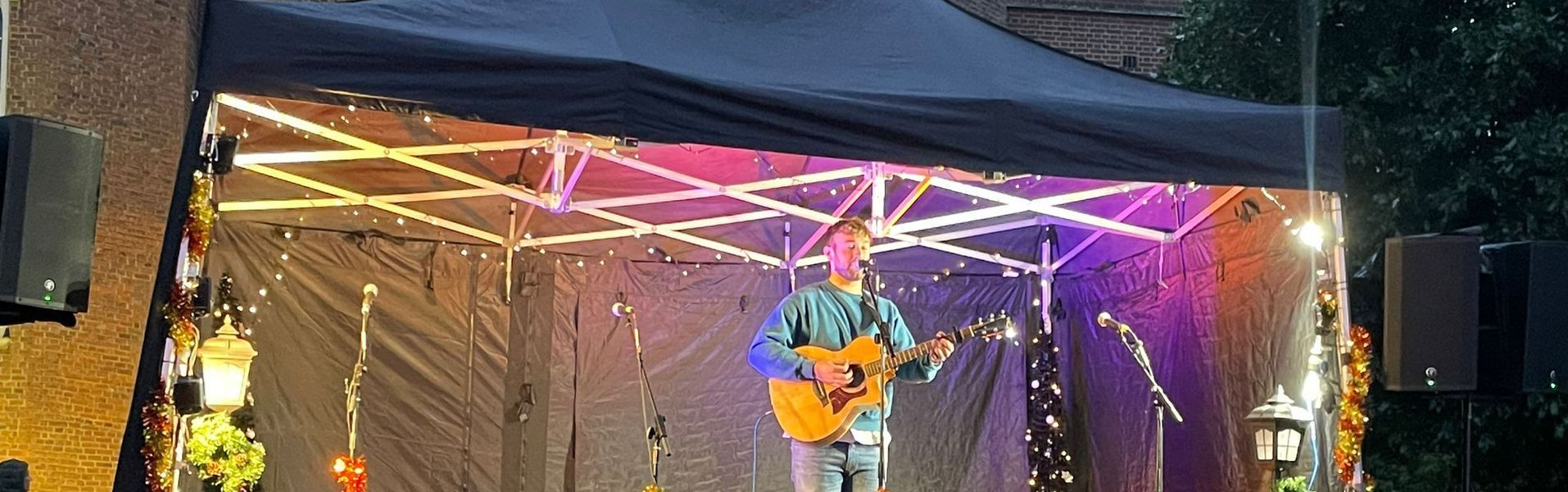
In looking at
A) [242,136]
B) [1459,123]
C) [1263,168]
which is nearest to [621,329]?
[242,136]

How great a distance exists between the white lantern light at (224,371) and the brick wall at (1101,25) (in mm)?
12975

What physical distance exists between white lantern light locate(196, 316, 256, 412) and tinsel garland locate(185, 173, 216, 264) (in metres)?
0.76

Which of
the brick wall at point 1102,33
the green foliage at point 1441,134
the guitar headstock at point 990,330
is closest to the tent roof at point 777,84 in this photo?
the guitar headstock at point 990,330

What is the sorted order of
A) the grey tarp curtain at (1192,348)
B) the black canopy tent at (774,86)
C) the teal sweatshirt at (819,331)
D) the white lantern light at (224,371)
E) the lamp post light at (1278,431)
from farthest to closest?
the grey tarp curtain at (1192,348), the lamp post light at (1278,431), the teal sweatshirt at (819,331), the white lantern light at (224,371), the black canopy tent at (774,86)

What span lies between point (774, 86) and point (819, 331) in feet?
3.78

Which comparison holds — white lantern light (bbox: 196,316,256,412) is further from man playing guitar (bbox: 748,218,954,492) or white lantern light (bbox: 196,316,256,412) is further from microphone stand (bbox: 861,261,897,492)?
microphone stand (bbox: 861,261,897,492)

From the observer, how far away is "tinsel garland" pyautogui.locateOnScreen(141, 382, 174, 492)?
539 centimetres

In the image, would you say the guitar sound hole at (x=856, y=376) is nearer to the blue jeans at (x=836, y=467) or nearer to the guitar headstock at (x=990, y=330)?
the blue jeans at (x=836, y=467)

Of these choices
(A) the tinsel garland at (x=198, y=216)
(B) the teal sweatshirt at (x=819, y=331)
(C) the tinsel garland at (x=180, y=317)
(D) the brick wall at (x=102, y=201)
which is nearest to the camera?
(C) the tinsel garland at (x=180, y=317)

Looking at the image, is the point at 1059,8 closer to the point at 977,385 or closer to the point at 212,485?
the point at 977,385

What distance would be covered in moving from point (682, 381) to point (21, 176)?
535cm

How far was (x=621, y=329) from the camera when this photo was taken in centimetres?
979

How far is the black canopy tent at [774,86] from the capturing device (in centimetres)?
586

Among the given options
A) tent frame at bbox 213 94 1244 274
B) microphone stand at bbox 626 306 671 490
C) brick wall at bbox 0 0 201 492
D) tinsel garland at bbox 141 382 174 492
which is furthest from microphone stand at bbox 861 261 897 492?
brick wall at bbox 0 0 201 492
